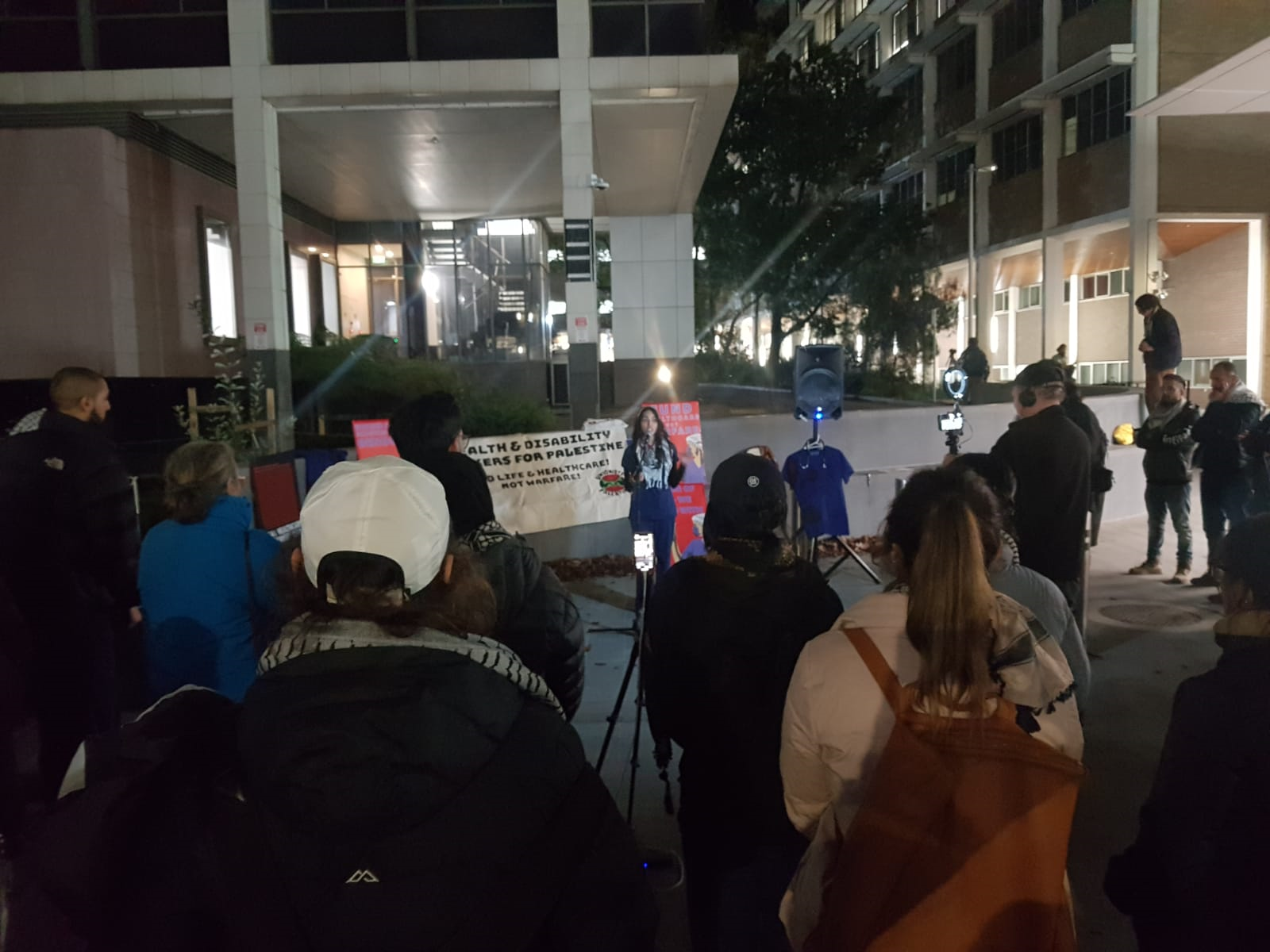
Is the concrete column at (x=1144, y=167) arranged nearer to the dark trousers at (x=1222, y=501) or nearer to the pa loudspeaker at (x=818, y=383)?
the dark trousers at (x=1222, y=501)

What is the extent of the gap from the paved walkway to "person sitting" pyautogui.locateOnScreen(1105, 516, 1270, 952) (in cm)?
128

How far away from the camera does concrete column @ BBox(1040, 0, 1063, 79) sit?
26625 millimetres

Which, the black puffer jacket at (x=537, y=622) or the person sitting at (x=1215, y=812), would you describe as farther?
the black puffer jacket at (x=537, y=622)

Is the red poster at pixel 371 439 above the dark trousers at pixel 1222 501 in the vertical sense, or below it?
above

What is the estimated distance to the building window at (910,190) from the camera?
118 feet

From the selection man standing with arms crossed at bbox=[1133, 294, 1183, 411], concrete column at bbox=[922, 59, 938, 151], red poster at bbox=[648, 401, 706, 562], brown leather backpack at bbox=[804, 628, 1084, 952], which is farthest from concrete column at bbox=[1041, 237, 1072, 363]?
brown leather backpack at bbox=[804, 628, 1084, 952]

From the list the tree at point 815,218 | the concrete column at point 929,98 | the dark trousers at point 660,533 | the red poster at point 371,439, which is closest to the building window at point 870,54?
the concrete column at point 929,98

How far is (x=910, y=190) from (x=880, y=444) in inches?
1125

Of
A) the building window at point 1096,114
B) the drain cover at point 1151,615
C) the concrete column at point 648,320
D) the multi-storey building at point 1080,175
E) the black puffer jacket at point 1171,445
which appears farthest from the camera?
the building window at point 1096,114

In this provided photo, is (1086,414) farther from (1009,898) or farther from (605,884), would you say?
(605,884)

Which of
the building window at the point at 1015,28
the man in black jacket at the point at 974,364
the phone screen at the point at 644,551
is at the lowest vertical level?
the phone screen at the point at 644,551

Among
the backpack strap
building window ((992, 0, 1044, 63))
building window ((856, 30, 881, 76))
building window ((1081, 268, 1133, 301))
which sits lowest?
the backpack strap

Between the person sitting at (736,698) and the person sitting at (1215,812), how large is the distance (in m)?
0.84

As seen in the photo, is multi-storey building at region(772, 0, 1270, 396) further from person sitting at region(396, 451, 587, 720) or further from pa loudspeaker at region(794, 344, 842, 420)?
person sitting at region(396, 451, 587, 720)
